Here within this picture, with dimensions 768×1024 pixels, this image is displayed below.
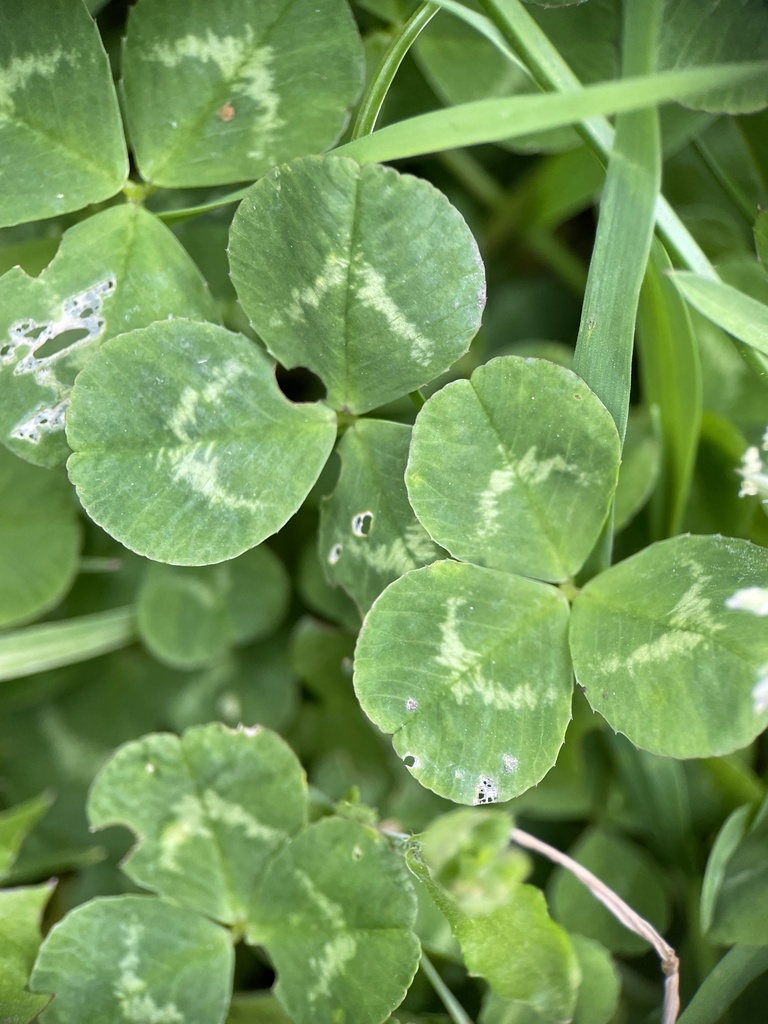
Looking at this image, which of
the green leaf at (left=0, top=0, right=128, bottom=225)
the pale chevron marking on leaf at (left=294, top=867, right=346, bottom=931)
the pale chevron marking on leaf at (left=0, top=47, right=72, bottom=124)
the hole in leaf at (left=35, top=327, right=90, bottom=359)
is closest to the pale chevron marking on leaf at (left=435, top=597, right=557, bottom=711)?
the pale chevron marking on leaf at (left=294, top=867, right=346, bottom=931)

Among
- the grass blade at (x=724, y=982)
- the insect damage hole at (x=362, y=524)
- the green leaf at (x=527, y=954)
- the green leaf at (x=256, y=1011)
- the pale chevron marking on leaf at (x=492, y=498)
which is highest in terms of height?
the pale chevron marking on leaf at (x=492, y=498)

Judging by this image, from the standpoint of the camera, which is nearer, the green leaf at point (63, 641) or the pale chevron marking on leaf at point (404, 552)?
the pale chevron marking on leaf at point (404, 552)


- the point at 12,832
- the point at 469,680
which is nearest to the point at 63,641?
the point at 12,832

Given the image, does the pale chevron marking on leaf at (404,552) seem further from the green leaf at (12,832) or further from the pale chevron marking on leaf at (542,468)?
the green leaf at (12,832)

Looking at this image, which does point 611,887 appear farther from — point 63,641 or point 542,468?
point 63,641

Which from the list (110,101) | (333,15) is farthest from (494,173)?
(110,101)

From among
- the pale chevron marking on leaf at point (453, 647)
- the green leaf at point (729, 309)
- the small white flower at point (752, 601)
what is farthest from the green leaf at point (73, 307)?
Answer: the small white flower at point (752, 601)

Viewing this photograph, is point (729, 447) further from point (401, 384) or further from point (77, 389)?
point (77, 389)
